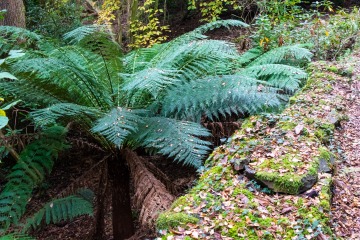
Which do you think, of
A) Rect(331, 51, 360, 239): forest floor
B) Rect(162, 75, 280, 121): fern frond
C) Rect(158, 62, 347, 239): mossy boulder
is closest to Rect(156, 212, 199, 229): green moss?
Rect(158, 62, 347, 239): mossy boulder

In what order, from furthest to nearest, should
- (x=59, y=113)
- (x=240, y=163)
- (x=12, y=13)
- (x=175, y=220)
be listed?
1. (x=12, y=13)
2. (x=59, y=113)
3. (x=240, y=163)
4. (x=175, y=220)

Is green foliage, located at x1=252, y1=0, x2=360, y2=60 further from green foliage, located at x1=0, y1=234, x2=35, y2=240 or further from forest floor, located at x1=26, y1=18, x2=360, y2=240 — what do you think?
green foliage, located at x1=0, y1=234, x2=35, y2=240

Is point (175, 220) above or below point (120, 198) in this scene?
above

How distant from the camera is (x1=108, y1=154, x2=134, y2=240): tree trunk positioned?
297cm

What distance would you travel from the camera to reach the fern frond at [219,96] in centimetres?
266

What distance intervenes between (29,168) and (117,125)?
3.30 feet

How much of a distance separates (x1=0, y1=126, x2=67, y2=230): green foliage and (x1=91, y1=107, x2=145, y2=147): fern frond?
55cm

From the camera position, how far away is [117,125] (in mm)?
2275

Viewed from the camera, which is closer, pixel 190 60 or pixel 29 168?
pixel 29 168

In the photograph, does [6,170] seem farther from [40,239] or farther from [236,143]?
[236,143]

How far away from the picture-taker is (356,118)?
3.51 meters

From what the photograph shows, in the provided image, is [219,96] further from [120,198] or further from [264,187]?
[120,198]

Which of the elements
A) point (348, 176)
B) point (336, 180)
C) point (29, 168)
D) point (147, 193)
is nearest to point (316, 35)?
point (348, 176)

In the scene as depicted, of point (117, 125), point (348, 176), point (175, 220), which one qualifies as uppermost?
point (117, 125)
